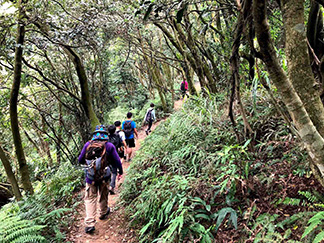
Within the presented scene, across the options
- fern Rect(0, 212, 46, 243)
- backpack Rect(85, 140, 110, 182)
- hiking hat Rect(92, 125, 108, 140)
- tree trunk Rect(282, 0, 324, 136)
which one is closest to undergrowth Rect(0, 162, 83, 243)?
fern Rect(0, 212, 46, 243)

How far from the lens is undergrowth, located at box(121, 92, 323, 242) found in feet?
8.19

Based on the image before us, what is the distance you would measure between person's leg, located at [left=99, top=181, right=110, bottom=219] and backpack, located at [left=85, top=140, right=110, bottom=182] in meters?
0.30

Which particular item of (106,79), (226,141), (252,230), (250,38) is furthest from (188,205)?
(106,79)

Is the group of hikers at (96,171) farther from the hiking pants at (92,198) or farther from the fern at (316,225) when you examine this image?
the fern at (316,225)

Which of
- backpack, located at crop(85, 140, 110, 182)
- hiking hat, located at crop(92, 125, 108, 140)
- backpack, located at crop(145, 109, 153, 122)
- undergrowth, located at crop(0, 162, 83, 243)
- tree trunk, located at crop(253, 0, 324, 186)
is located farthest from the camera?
backpack, located at crop(145, 109, 153, 122)

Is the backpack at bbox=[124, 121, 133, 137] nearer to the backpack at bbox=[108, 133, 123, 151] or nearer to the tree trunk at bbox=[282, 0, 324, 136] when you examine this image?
the backpack at bbox=[108, 133, 123, 151]

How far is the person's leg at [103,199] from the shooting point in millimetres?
4802

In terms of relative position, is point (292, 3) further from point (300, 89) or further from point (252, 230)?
point (252, 230)

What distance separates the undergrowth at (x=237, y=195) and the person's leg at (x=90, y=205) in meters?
0.76

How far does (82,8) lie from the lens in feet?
24.7

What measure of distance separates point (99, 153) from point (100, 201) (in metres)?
Result: 1.23

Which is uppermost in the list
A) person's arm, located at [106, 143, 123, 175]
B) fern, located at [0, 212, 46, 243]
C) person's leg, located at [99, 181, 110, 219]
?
person's arm, located at [106, 143, 123, 175]

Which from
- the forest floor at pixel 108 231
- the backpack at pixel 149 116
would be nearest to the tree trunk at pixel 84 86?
the backpack at pixel 149 116

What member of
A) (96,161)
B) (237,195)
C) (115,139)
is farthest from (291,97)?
(115,139)
